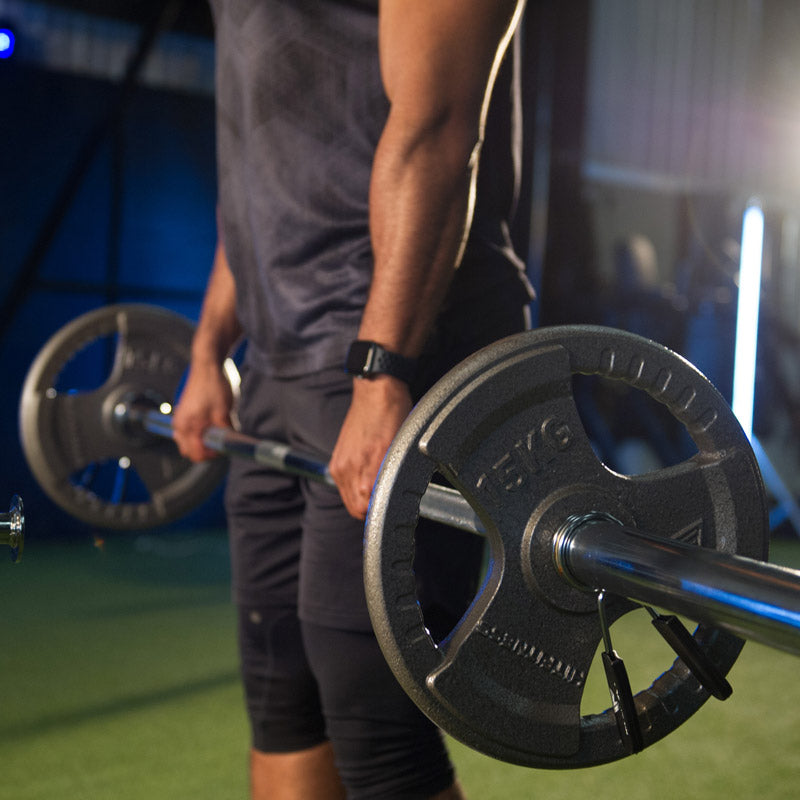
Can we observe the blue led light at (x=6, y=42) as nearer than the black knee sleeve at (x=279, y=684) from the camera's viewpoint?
No

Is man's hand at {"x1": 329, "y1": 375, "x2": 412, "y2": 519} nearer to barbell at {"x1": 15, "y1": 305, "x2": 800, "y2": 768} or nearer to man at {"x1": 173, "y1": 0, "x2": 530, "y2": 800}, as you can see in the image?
man at {"x1": 173, "y1": 0, "x2": 530, "y2": 800}

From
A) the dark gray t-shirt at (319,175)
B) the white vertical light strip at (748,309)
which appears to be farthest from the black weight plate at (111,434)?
the white vertical light strip at (748,309)

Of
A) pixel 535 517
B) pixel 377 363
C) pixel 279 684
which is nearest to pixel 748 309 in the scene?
pixel 279 684

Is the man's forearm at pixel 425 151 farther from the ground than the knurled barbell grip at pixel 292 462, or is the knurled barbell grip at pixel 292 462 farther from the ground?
the man's forearm at pixel 425 151

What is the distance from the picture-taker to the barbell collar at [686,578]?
0.54 meters

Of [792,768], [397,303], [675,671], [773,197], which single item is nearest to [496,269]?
[397,303]

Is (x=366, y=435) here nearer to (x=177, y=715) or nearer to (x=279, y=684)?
(x=279, y=684)

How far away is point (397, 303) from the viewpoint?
0.87 meters

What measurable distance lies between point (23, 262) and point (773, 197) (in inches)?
140

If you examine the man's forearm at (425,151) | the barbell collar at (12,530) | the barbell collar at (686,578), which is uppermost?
the man's forearm at (425,151)

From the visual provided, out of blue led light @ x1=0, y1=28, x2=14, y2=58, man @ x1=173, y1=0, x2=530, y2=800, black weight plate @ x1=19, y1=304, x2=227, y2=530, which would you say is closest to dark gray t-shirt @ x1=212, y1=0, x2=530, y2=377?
man @ x1=173, y1=0, x2=530, y2=800

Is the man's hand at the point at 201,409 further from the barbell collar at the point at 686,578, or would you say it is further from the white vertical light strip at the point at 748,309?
the white vertical light strip at the point at 748,309

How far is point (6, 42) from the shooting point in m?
3.59

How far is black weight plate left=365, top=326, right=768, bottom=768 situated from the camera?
2.18ft
